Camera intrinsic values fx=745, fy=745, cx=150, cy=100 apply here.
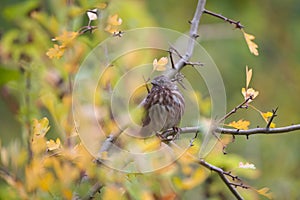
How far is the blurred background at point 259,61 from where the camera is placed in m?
3.54

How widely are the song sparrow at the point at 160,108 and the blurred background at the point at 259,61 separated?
4.67 feet

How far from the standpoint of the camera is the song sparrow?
5.35 feet

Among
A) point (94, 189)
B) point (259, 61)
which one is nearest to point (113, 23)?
point (94, 189)

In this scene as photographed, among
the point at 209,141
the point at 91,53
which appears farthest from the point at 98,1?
the point at 209,141

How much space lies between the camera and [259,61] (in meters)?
4.94

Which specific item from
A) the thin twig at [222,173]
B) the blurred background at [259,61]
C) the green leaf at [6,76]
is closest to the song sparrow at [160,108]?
the thin twig at [222,173]

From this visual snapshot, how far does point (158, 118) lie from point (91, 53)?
0.37 metres

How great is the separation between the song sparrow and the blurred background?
1.42m

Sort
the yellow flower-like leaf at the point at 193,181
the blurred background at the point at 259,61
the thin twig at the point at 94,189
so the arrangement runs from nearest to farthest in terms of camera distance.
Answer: the thin twig at the point at 94,189, the yellow flower-like leaf at the point at 193,181, the blurred background at the point at 259,61

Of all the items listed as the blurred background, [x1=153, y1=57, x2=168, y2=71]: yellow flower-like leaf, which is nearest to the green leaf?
[x1=153, y1=57, x2=168, y2=71]: yellow flower-like leaf

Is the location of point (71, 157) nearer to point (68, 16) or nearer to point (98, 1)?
point (98, 1)

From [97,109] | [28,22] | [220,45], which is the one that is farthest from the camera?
[220,45]

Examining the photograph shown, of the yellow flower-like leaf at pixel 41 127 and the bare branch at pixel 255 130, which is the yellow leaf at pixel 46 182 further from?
the bare branch at pixel 255 130

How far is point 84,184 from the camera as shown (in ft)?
5.01
